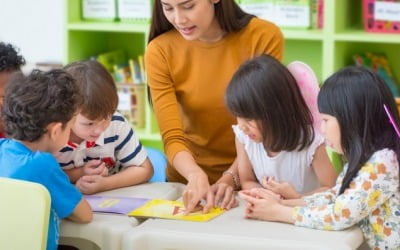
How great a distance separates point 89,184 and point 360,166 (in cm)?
66

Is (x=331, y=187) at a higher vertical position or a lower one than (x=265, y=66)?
lower

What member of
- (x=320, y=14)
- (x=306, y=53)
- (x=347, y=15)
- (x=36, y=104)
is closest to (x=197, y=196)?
(x=36, y=104)

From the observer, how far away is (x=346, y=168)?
65.8 inches

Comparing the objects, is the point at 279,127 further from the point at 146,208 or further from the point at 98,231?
the point at 98,231

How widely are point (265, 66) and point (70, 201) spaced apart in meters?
0.51

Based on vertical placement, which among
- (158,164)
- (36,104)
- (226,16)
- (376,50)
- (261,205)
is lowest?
(158,164)

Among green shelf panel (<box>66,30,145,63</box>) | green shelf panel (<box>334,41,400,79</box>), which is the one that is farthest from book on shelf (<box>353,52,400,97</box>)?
green shelf panel (<box>66,30,145,63</box>)

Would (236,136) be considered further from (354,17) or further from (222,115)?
(354,17)

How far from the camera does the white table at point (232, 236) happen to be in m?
1.55

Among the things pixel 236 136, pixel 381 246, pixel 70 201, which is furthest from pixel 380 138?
pixel 70 201

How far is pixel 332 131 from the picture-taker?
1.68 m

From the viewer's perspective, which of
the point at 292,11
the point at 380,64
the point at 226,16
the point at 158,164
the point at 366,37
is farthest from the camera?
the point at 380,64

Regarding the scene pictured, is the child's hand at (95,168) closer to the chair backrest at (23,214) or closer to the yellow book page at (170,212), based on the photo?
the yellow book page at (170,212)

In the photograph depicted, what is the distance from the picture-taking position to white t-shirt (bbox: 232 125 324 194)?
186 centimetres
